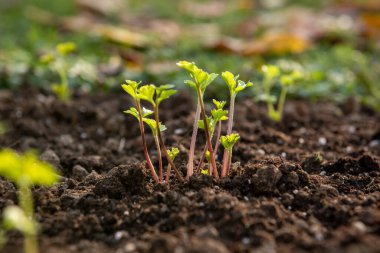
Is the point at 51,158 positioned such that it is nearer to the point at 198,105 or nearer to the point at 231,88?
the point at 198,105

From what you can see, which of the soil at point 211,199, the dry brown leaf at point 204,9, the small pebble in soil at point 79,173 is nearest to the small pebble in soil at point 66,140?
the soil at point 211,199

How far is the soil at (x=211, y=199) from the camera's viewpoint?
147 centimetres

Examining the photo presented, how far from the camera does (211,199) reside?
1.63m

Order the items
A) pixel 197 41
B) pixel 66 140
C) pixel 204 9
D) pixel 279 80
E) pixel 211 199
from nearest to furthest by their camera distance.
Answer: pixel 211 199 → pixel 66 140 → pixel 279 80 → pixel 197 41 → pixel 204 9

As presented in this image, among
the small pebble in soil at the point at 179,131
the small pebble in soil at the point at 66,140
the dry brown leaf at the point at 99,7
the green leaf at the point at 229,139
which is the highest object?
the green leaf at the point at 229,139

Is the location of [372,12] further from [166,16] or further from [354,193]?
[354,193]

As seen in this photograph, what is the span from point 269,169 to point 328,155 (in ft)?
2.74

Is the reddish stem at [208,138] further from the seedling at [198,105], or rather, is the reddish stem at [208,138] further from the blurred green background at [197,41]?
the blurred green background at [197,41]

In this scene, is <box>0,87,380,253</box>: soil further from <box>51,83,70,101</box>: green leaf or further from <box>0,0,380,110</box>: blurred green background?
<box>0,0,380,110</box>: blurred green background

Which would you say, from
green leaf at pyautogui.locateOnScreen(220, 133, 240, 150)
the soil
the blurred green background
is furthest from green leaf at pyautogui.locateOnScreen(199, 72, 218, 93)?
the blurred green background

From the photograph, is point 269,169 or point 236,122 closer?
point 269,169

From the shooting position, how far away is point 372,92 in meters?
3.77

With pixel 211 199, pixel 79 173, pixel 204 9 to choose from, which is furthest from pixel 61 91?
pixel 204 9

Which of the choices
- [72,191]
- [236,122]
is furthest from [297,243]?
[236,122]
